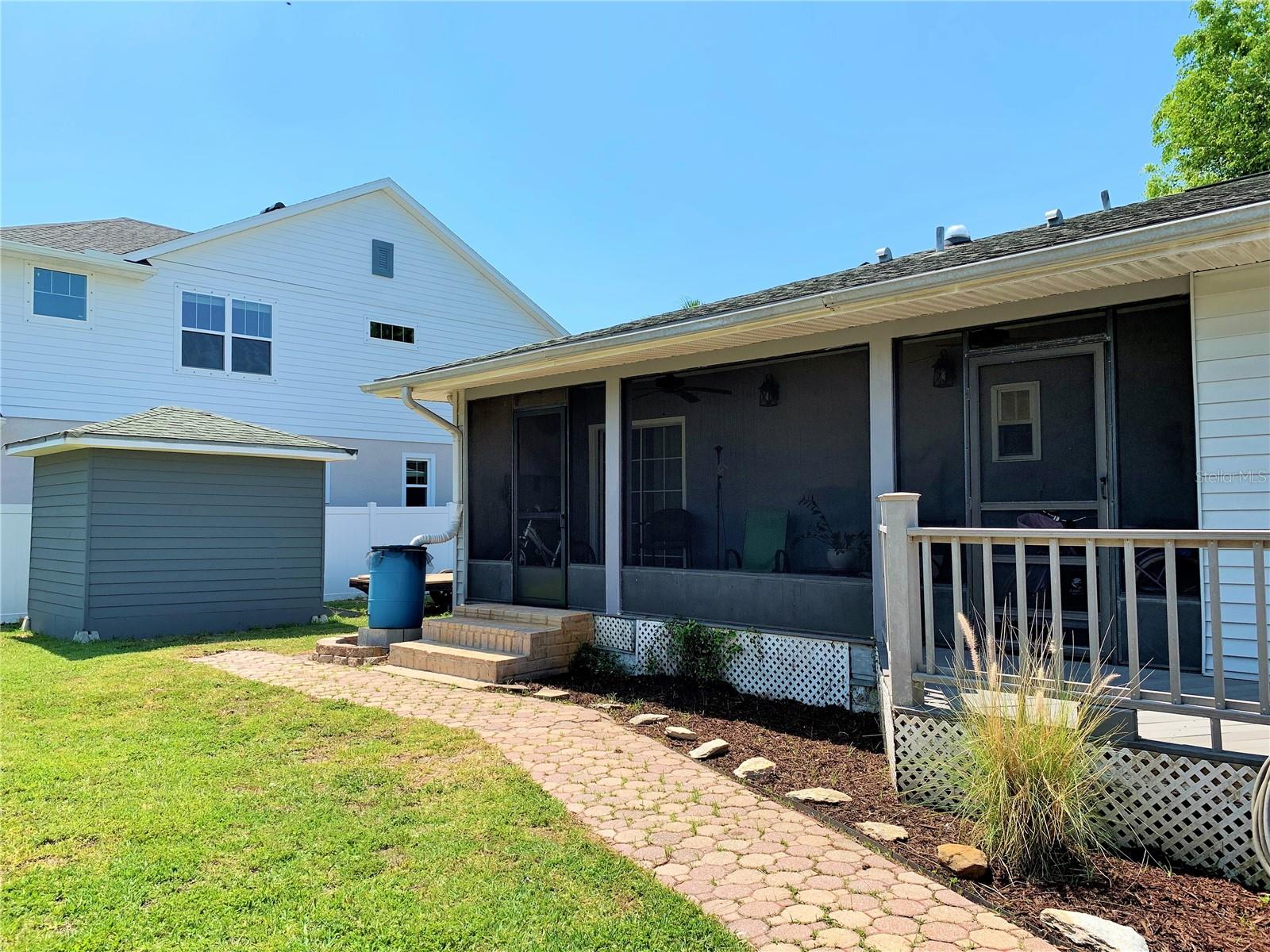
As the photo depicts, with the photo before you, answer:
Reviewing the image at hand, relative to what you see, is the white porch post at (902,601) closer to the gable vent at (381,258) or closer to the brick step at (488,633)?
the brick step at (488,633)

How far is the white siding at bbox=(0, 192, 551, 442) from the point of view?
12.3m

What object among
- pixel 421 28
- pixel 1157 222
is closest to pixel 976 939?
pixel 1157 222

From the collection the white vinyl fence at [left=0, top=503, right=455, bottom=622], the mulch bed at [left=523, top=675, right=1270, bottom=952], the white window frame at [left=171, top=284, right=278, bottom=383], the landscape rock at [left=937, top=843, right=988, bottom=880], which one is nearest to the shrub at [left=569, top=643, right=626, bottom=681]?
the mulch bed at [left=523, top=675, right=1270, bottom=952]

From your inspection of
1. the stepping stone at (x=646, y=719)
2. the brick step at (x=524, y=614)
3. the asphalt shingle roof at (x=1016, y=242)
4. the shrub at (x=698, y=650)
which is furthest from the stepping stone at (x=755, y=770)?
the brick step at (x=524, y=614)

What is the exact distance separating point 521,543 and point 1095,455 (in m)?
5.40

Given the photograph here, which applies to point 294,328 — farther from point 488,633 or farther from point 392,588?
point 488,633

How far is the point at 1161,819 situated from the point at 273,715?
205 inches

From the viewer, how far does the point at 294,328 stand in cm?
1460

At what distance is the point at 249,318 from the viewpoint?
1418 cm

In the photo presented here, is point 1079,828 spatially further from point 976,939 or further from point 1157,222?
point 1157,222

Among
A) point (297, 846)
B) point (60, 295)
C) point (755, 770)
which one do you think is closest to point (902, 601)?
point (755, 770)

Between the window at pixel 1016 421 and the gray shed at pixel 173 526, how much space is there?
8.66m

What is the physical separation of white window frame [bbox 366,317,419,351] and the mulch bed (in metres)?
11.2

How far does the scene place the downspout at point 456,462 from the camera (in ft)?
28.8
